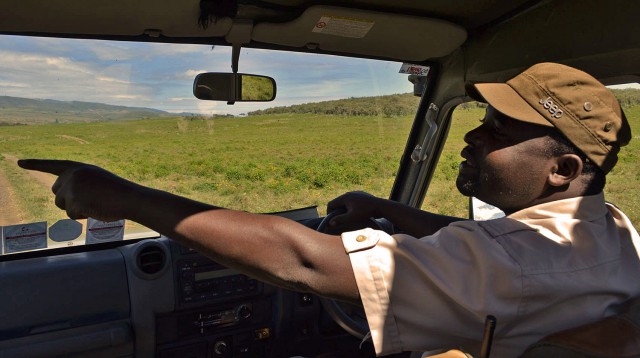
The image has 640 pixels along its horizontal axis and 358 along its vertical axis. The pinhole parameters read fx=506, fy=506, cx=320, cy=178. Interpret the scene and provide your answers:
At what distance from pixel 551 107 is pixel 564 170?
0.20 m

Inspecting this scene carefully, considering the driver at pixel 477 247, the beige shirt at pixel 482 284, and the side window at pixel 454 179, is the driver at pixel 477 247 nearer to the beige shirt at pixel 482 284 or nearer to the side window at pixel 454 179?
the beige shirt at pixel 482 284

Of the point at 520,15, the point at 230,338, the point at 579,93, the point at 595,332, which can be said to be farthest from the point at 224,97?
the point at 595,332

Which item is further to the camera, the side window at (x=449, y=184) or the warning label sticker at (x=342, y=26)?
the side window at (x=449, y=184)

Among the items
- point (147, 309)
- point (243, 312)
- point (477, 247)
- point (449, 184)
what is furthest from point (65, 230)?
point (449, 184)

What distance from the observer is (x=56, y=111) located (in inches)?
107

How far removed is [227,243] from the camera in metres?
1.32

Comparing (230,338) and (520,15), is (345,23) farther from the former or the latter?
(230,338)

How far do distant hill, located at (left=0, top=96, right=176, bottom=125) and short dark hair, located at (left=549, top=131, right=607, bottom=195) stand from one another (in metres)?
2.23

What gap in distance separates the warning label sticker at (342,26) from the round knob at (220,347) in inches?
77.2

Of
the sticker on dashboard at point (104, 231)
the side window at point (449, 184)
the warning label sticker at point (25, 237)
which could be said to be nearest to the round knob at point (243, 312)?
the sticker on dashboard at point (104, 231)

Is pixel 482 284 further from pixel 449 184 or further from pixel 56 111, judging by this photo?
pixel 449 184

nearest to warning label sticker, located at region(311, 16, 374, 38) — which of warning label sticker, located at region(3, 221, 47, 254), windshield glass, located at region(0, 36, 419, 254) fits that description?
windshield glass, located at region(0, 36, 419, 254)

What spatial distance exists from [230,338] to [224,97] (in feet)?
4.86

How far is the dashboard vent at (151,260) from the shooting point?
9.43 feet
